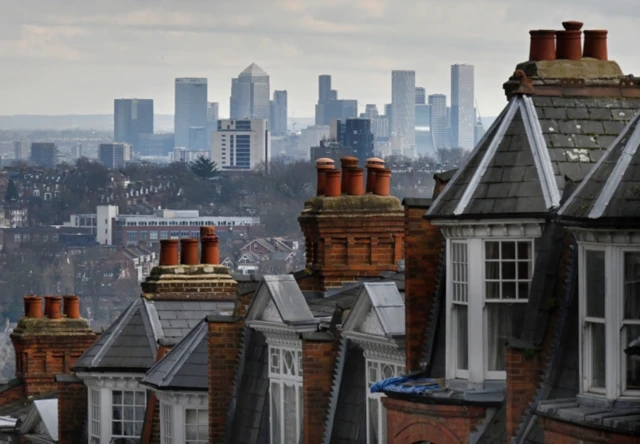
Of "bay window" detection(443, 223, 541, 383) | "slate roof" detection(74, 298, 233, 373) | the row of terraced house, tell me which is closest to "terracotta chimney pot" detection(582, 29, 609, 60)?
the row of terraced house

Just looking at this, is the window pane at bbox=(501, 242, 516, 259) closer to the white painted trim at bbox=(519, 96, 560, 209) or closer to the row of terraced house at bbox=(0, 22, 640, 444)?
the row of terraced house at bbox=(0, 22, 640, 444)

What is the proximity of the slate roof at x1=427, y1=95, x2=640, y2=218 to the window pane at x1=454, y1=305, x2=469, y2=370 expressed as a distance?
84cm

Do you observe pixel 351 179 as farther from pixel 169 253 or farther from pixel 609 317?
pixel 609 317

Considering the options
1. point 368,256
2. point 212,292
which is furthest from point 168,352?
point 212,292

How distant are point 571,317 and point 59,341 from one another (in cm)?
2977

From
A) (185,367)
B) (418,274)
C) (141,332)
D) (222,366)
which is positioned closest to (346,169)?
(185,367)

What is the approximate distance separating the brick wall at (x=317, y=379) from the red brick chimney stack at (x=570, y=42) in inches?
183

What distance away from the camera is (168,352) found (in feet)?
118

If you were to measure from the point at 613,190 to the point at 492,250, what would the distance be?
320 centimetres

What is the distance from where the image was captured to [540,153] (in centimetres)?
2503

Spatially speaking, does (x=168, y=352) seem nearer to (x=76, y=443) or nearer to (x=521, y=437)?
(x=76, y=443)

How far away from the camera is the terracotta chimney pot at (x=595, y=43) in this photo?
2688cm

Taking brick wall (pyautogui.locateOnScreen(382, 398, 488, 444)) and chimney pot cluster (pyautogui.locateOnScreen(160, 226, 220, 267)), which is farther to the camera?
chimney pot cluster (pyautogui.locateOnScreen(160, 226, 220, 267))

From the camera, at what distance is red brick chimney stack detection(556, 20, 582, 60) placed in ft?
86.6
